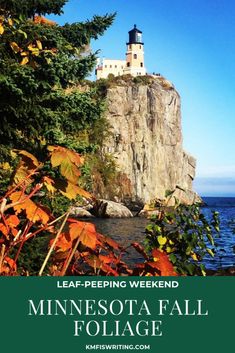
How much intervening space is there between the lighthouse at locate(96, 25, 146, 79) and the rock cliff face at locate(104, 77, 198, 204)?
21.0 meters

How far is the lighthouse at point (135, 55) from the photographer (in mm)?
107250

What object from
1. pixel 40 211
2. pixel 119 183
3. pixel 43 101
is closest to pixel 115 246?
pixel 40 211

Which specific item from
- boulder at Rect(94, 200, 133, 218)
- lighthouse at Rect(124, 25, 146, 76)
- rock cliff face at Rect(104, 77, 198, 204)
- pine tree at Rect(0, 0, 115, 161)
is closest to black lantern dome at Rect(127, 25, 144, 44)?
lighthouse at Rect(124, 25, 146, 76)

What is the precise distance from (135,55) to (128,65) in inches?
116

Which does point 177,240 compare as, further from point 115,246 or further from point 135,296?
point 135,296

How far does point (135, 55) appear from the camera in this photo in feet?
357

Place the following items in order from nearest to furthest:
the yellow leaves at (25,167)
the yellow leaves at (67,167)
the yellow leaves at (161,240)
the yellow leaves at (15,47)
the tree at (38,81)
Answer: the yellow leaves at (67,167) < the yellow leaves at (25,167) < the yellow leaves at (161,240) < the tree at (38,81) < the yellow leaves at (15,47)

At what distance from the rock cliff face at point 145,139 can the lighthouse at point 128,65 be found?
2103 centimetres

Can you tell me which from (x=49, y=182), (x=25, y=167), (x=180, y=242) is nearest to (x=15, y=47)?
(x=180, y=242)

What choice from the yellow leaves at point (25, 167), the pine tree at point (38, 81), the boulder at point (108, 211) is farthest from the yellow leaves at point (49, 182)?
the boulder at point (108, 211)

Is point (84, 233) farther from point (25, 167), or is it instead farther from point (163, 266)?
point (25, 167)

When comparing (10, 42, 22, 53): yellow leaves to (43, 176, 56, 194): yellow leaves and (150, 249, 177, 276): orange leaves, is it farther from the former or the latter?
(150, 249, 177, 276): orange leaves

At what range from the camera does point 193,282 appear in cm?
189

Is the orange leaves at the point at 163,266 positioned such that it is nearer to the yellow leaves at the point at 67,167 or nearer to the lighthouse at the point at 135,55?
the yellow leaves at the point at 67,167
